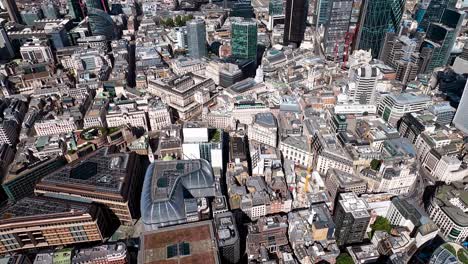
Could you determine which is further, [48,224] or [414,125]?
[414,125]

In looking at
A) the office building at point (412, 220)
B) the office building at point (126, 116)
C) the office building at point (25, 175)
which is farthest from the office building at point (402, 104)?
the office building at point (25, 175)

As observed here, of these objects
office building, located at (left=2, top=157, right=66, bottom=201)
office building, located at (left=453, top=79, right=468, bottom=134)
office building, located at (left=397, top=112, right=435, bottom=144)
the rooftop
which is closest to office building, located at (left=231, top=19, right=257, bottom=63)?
office building, located at (left=397, top=112, right=435, bottom=144)

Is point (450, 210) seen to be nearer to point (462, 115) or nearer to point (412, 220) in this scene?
Answer: point (412, 220)

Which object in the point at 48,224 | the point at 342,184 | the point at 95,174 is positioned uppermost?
the point at 95,174

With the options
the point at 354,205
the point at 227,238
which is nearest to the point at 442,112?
the point at 354,205

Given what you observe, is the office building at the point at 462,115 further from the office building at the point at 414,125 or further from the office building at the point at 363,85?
the office building at the point at 363,85

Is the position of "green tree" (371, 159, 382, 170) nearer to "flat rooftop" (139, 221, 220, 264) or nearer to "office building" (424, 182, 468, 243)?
"office building" (424, 182, 468, 243)

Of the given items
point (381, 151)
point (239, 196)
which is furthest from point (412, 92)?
point (239, 196)
